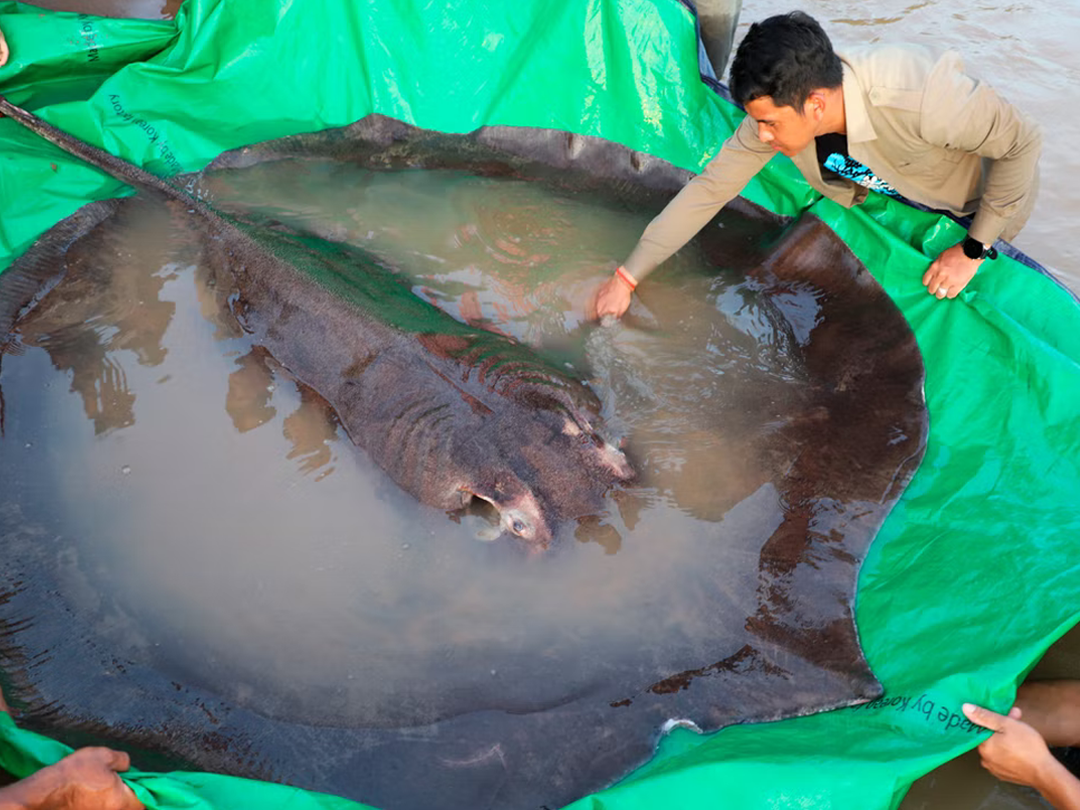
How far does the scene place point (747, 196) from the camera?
473 centimetres

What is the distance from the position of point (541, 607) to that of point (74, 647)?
1.82 meters

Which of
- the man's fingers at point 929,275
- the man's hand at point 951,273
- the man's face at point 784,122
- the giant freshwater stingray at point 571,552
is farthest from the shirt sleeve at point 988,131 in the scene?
the giant freshwater stingray at point 571,552

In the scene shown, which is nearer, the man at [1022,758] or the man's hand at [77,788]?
the man's hand at [77,788]

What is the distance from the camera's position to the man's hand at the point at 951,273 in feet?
12.9

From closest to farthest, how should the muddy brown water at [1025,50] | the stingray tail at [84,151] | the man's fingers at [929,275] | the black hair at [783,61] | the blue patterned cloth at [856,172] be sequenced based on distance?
1. the black hair at [783,61]
2. the man's fingers at [929,275]
3. the blue patterned cloth at [856,172]
4. the stingray tail at [84,151]
5. the muddy brown water at [1025,50]

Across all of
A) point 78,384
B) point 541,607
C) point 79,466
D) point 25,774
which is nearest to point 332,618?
point 541,607

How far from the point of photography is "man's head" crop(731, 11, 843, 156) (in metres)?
3.31

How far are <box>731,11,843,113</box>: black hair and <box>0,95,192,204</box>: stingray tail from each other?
3308 millimetres

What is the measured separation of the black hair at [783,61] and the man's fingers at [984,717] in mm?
2422

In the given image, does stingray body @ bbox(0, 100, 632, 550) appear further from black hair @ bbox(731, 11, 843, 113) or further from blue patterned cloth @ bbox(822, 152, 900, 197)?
blue patterned cloth @ bbox(822, 152, 900, 197)

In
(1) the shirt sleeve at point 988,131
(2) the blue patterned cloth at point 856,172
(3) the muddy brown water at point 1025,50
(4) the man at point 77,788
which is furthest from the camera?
(3) the muddy brown water at point 1025,50

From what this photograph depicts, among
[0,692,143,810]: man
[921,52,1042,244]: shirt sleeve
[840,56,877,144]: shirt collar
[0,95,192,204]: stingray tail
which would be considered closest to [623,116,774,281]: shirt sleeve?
[840,56,877,144]: shirt collar

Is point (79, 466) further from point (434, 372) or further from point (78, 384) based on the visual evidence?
point (434, 372)

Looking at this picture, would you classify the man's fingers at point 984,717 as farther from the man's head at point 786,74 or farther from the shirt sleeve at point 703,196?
the shirt sleeve at point 703,196
